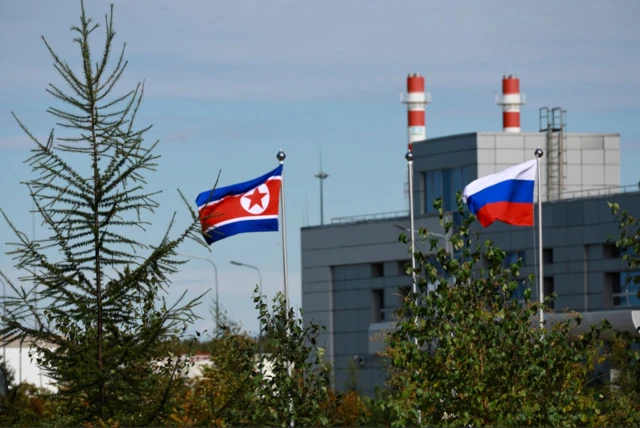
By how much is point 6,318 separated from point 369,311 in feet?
213

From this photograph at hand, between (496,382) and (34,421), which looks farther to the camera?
(34,421)

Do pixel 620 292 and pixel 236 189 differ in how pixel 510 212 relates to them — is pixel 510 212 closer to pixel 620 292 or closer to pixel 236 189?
pixel 236 189

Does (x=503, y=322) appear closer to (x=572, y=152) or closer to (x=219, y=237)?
(x=219, y=237)

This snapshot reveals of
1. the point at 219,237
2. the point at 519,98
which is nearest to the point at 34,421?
the point at 219,237

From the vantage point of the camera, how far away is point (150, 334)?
582 inches

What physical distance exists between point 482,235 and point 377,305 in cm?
1001

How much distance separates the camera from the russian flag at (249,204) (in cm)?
2381

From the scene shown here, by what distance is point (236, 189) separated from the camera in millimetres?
24141

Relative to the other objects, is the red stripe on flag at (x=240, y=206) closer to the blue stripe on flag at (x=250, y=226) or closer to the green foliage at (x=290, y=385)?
the blue stripe on flag at (x=250, y=226)

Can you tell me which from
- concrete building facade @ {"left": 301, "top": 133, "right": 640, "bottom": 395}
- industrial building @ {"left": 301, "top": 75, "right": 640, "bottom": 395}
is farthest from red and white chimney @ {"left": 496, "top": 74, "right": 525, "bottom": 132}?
concrete building facade @ {"left": 301, "top": 133, "right": 640, "bottom": 395}

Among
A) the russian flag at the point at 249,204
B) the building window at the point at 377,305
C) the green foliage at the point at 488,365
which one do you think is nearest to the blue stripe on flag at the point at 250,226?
the russian flag at the point at 249,204

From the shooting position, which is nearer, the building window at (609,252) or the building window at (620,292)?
the building window at (620,292)

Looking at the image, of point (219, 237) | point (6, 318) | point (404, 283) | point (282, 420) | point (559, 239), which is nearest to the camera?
point (6, 318)

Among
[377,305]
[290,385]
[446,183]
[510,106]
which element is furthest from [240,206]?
[510,106]
